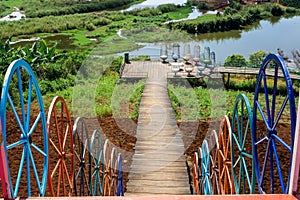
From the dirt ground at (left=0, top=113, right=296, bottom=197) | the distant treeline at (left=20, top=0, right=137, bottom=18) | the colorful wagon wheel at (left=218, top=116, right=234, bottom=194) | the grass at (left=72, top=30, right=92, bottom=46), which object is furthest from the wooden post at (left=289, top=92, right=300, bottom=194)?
the distant treeline at (left=20, top=0, right=137, bottom=18)

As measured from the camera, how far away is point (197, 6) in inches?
868

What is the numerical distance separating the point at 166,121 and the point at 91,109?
1.60 m

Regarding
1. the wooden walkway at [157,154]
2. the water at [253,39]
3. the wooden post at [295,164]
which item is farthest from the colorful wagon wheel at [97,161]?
the water at [253,39]

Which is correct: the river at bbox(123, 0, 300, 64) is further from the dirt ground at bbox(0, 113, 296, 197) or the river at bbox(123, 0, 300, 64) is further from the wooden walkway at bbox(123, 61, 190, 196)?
the dirt ground at bbox(0, 113, 296, 197)

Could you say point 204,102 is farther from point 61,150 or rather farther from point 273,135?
point 273,135

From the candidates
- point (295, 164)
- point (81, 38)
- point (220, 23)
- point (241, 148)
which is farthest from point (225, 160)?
point (220, 23)

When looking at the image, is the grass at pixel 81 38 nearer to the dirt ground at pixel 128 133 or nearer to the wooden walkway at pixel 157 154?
the wooden walkway at pixel 157 154

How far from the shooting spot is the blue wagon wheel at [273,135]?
1899 mm

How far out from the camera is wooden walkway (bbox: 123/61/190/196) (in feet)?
15.7

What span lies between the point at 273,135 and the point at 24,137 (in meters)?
1.14

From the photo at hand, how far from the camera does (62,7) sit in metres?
21.2

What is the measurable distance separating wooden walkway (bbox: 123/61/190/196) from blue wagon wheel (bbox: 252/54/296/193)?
95 cm

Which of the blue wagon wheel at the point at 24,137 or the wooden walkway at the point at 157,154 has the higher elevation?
the blue wagon wheel at the point at 24,137

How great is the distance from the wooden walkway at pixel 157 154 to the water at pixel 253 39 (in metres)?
7.08
